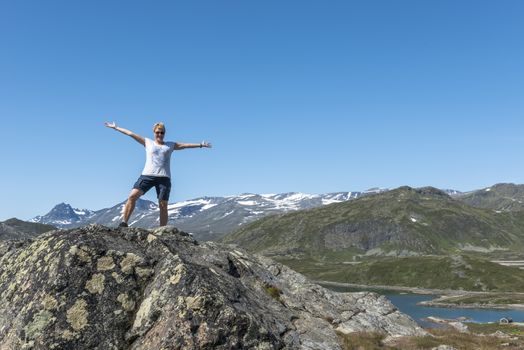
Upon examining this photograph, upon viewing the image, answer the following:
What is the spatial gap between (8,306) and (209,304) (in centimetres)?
636

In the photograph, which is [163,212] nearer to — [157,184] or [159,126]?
[157,184]

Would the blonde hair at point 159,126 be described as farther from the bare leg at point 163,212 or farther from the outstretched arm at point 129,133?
the bare leg at point 163,212

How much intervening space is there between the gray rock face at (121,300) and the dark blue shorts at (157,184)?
220cm

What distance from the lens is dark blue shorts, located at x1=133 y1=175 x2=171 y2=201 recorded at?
18.7 metres

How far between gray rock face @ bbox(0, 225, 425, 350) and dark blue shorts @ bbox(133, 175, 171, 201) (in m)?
2.20

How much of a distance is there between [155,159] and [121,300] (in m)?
6.53

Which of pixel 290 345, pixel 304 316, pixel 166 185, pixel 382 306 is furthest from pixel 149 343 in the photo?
pixel 382 306

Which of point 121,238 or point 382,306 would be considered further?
point 382,306

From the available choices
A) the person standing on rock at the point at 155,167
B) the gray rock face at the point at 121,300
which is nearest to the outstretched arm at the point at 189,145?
the person standing on rock at the point at 155,167

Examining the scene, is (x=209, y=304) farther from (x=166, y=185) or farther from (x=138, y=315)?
(x=166, y=185)

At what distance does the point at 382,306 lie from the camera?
3225 centimetres

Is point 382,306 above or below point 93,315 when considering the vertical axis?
below

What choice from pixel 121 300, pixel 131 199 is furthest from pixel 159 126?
pixel 121 300

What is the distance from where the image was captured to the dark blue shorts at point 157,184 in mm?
18734
